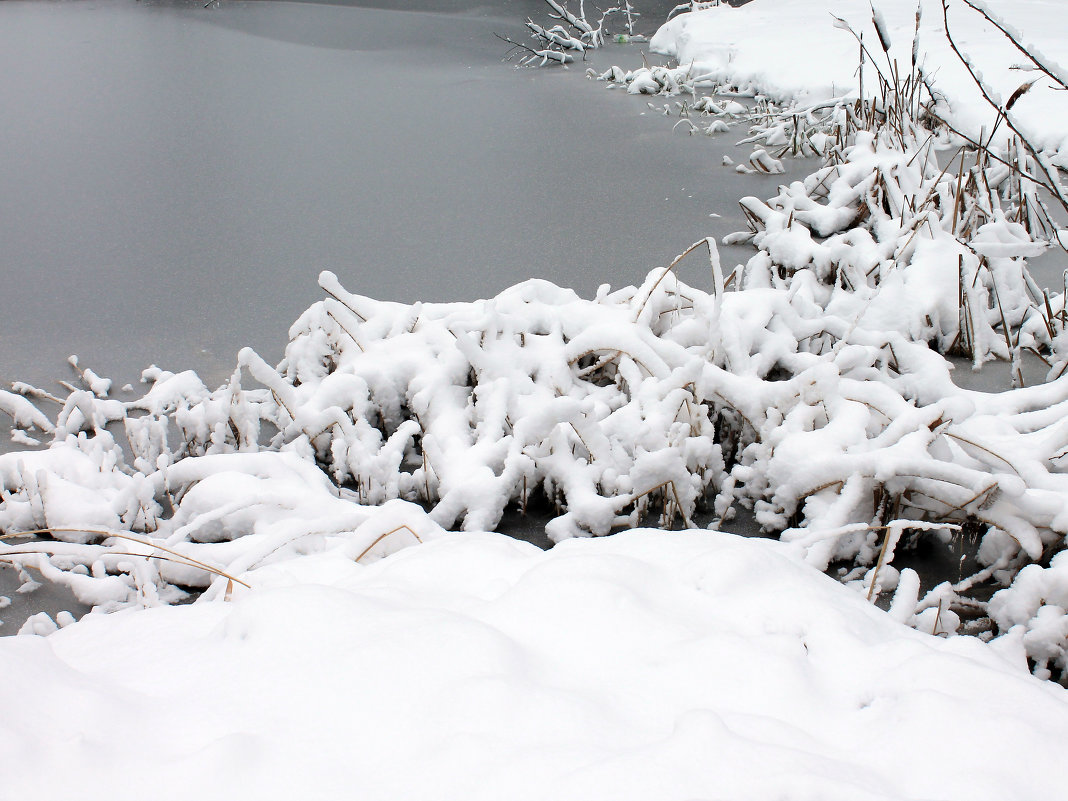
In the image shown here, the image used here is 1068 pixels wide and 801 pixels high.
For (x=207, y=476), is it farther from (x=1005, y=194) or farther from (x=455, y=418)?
(x=1005, y=194)

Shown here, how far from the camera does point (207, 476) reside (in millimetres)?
1294

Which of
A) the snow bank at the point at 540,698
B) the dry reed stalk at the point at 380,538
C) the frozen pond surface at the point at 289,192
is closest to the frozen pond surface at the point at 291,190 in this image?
the frozen pond surface at the point at 289,192

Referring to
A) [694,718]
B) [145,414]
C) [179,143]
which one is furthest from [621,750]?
[179,143]

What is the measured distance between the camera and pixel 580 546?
0.98 m

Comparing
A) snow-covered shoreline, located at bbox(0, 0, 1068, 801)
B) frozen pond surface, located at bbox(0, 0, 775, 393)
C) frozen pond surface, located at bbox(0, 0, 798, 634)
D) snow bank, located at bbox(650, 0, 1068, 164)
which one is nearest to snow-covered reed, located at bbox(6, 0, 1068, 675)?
snow-covered shoreline, located at bbox(0, 0, 1068, 801)

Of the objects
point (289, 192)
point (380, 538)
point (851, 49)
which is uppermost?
point (851, 49)

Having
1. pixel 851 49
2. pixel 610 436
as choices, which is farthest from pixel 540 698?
pixel 851 49

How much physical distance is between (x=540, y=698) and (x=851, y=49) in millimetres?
4384

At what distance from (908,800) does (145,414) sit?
1436mm

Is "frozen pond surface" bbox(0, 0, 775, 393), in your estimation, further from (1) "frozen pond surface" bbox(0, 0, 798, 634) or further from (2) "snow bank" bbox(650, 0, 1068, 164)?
(2) "snow bank" bbox(650, 0, 1068, 164)

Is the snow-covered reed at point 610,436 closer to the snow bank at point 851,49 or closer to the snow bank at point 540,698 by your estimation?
the snow bank at point 540,698

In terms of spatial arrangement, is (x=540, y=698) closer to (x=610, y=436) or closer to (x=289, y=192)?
(x=610, y=436)

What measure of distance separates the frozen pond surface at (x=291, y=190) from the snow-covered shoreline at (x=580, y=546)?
0.33m

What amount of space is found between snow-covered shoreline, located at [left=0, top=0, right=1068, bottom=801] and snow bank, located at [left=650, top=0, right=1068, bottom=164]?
1270 millimetres
